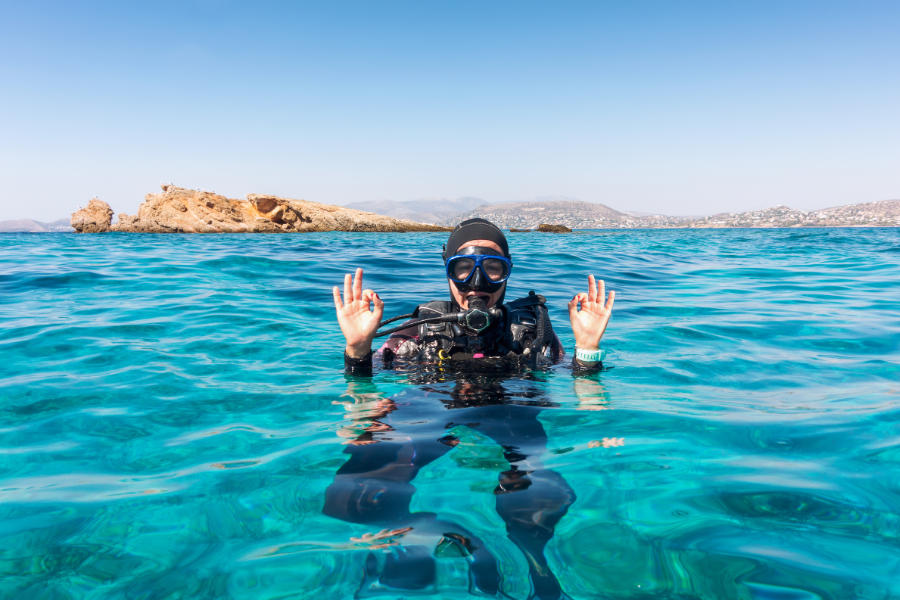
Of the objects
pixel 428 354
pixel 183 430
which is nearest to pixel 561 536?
pixel 428 354

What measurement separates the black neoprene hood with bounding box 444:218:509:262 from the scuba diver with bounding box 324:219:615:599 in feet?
0.04

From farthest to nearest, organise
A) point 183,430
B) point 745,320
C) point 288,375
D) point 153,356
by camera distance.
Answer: point 745,320, point 153,356, point 288,375, point 183,430

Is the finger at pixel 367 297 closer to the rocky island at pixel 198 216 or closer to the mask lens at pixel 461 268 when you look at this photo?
the mask lens at pixel 461 268

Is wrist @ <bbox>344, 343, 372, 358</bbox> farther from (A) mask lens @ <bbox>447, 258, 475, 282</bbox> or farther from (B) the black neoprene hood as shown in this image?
(B) the black neoprene hood

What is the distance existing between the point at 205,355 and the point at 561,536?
4.13 m

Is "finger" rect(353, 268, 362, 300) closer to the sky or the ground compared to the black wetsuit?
closer to the sky

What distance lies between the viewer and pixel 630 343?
18.8 feet

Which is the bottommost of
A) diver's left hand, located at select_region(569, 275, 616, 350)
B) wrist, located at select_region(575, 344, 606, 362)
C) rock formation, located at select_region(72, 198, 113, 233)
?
wrist, located at select_region(575, 344, 606, 362)

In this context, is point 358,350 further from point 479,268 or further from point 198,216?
point 198,216

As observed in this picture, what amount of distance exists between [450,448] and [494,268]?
57.6 inches

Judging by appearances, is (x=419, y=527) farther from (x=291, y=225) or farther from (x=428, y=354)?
(x=291, y=225)

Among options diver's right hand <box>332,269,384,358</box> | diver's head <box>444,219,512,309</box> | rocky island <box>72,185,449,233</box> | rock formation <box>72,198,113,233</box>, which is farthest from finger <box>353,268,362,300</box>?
rock formation <box>72,198,113,233</box>

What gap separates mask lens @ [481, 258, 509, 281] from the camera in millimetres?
3727

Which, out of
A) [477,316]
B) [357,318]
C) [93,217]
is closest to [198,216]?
[93,217]
